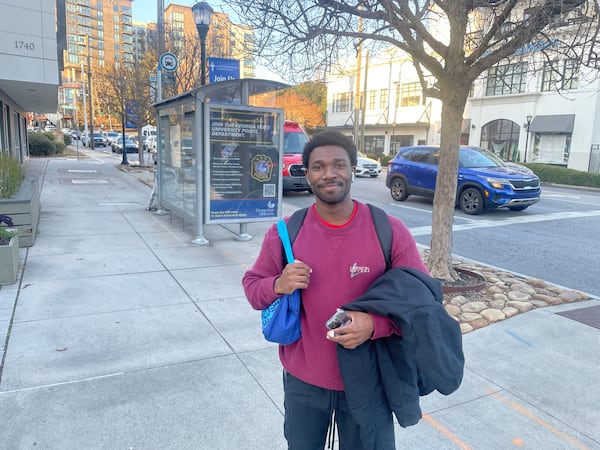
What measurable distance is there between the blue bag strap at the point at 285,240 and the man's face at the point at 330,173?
20 centimetres

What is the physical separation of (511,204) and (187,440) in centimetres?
1099

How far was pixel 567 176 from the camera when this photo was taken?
22672 mm

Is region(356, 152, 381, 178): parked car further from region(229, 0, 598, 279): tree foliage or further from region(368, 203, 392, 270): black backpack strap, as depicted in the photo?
region(368, 203, 392, 270): black backpack strap

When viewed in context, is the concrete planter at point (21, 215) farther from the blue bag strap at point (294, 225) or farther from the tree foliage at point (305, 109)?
the tree foliage at point (305, 109)

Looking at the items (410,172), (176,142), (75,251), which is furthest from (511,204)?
(75,251)

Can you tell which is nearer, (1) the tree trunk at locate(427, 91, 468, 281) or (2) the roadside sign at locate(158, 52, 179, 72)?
(1) the tree trunk at locate(427, 91, 468, 281)

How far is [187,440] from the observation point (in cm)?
273

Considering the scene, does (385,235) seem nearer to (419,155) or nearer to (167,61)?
(167,61)

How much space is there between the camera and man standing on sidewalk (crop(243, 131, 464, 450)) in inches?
69.6

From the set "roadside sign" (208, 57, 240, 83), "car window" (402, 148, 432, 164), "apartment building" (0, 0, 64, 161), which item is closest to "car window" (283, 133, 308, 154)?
"car window" (402, 148, 432, 164)

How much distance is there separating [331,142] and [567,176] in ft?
81.0

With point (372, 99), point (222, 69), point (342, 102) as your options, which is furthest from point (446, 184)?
point (342, 102)

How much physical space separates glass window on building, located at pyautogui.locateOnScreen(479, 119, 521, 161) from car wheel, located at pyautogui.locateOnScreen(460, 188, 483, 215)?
2069cm

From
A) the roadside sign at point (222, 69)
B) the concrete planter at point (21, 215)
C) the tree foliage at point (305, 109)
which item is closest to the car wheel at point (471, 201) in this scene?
the roadside sign at point (222, 69)
